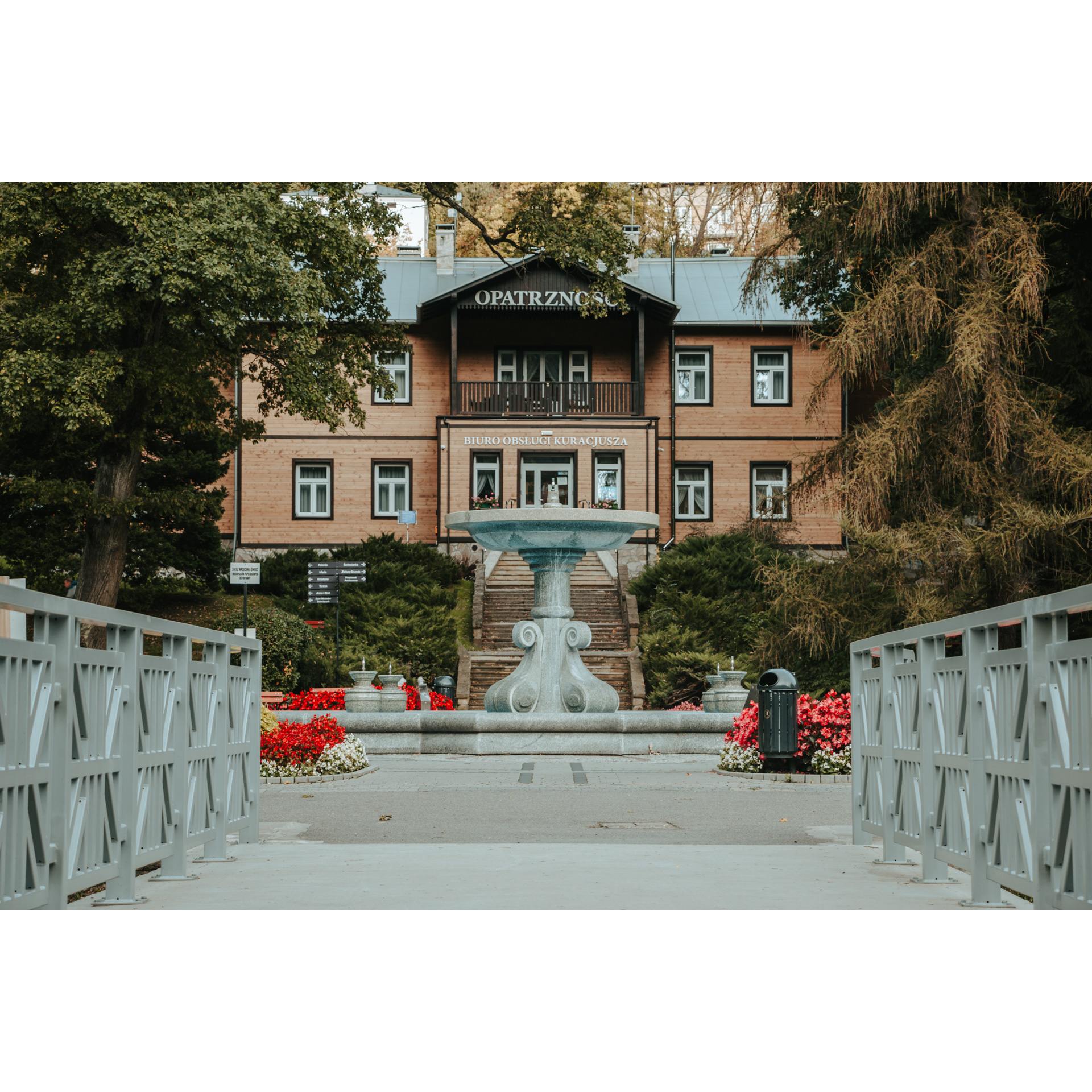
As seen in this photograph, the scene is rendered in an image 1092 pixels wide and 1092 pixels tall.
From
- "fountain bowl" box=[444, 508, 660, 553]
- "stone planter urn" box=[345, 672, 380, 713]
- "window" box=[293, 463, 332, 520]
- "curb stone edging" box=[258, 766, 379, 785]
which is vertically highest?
"window" box=[293, 463, 332, 520]

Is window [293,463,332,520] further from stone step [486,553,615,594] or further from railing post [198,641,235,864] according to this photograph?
railing post [198,641,235,864]

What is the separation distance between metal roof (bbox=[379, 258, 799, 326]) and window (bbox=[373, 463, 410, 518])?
4.19 m

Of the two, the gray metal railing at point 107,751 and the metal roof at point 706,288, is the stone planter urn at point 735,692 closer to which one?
the gray metal railing at point 107,751

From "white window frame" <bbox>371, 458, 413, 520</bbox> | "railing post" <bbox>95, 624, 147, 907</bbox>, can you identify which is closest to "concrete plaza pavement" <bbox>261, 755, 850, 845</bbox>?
"railing post" <bbox>95, 624, 147, 907</bbox>

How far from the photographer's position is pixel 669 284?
3994 centimetres

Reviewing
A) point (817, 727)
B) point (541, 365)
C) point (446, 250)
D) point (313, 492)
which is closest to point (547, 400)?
point (541, 365)

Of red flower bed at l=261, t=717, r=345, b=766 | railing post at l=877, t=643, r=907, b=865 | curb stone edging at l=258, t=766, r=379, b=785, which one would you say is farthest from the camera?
red flower bed at l=261, t=717, r=345, b=766

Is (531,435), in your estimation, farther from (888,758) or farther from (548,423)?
(888,758)

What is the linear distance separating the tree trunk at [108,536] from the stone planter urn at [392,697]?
479cm

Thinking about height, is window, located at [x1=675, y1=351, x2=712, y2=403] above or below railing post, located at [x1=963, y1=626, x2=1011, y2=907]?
above

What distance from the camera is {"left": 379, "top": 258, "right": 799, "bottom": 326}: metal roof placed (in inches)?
1506

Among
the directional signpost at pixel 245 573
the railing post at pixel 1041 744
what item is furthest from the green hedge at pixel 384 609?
the railing post at pixel 1041 744

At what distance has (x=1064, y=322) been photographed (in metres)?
21.0

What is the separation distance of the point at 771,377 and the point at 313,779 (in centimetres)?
2750
